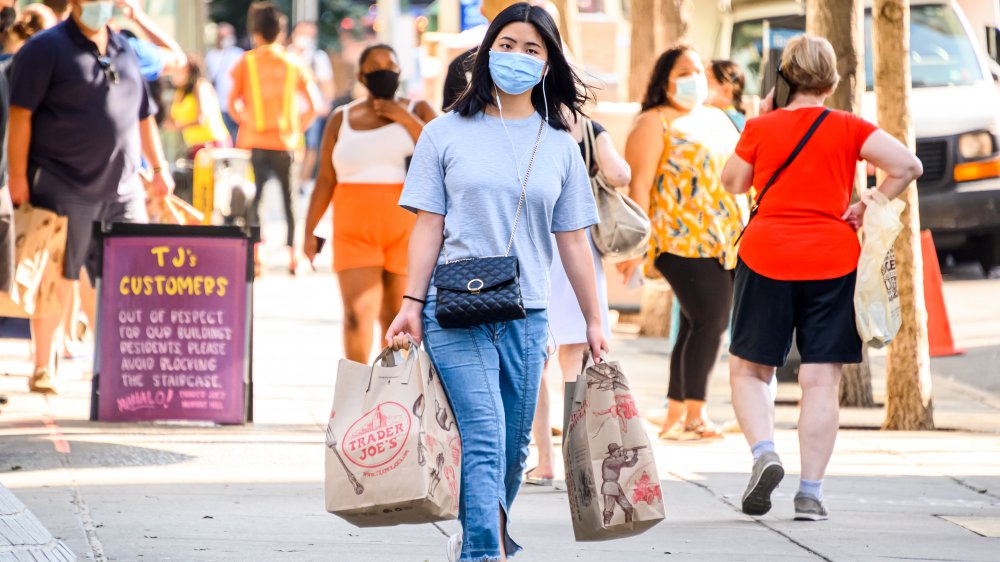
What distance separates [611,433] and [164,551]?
5.16 ft

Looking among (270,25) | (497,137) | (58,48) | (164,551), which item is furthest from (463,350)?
(270,25)

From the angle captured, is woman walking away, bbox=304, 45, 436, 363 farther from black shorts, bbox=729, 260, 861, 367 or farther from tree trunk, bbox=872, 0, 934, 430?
tree trunk, bbox=872, 0, 934, 430

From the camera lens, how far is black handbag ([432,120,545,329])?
17.0 ft

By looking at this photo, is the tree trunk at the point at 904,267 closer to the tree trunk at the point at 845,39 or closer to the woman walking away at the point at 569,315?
the tree trunk at the point at 845,39

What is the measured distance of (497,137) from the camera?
17.6 feet

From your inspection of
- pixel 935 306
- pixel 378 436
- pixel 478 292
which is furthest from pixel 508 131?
pixel 935 306

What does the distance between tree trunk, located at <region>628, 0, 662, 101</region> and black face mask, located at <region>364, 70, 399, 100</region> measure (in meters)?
6.04

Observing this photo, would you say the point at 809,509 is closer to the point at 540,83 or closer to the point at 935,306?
the point at 540,83

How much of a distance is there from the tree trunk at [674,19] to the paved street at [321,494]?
381 centimetres

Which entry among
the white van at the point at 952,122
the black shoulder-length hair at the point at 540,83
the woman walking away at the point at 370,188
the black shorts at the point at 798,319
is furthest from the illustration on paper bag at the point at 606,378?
the white van at the point at 952,122

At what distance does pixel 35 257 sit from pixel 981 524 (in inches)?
200

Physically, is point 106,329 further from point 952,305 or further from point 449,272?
point 952,305

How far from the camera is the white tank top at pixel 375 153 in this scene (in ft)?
28.9

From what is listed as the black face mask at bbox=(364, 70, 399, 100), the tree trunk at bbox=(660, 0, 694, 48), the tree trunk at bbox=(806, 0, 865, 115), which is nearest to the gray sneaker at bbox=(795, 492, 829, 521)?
the black face mask at bbox=(364, 70, 399, 100)
